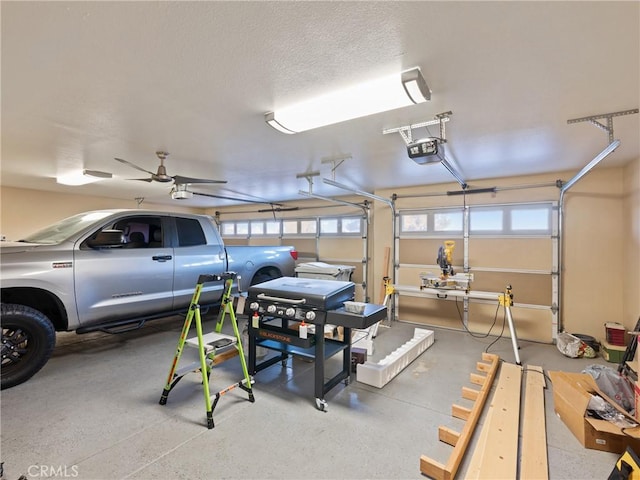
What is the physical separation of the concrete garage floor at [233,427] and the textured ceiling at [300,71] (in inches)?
101

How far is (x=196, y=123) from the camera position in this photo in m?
2.80

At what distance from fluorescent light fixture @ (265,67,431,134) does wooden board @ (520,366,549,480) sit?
A: 251cm

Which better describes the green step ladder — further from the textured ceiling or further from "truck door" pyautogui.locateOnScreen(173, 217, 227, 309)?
"truck door" pyautogui.locateOnScreen(173, 217, 227, 309)

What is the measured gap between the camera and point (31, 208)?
6.44 m

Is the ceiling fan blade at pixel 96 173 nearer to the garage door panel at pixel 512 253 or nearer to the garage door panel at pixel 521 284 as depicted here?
the garage door panel at pixel 512 253

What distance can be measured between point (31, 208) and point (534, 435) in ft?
30.6

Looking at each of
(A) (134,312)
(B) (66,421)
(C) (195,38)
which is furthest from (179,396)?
(C) (195,38)

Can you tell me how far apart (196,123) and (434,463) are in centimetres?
329

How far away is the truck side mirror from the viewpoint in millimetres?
3387

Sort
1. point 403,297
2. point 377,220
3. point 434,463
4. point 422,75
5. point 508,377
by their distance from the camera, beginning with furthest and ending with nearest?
point 377,220, point 403,297, point 508,377, point 422,75, point 434,463

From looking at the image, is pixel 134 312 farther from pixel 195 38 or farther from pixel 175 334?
pixel 195 38

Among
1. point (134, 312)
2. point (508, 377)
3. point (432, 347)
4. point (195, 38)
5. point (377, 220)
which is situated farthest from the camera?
point (377, 220)

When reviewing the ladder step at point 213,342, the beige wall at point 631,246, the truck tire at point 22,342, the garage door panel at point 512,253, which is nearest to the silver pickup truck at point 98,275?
the truck tire at point 22,342

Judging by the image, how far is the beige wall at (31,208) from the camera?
20.1ft
